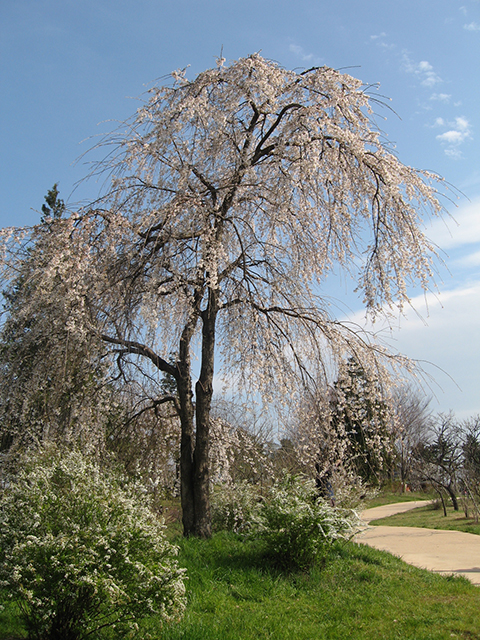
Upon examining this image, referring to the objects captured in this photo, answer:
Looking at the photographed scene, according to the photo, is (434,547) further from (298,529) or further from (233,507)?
(298,529)

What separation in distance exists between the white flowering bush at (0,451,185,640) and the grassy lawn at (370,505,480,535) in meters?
10.2

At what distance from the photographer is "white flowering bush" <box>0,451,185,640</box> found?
3141 millimetres

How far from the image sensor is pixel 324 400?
6793 mm

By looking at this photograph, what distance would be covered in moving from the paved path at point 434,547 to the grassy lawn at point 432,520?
0.86m

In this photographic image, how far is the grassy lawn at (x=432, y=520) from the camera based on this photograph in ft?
40.1

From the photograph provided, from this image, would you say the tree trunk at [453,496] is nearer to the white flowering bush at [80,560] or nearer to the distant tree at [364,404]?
the distant tree at [364,404]

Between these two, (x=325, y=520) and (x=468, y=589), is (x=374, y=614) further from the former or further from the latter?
A: (x=468, y=589)

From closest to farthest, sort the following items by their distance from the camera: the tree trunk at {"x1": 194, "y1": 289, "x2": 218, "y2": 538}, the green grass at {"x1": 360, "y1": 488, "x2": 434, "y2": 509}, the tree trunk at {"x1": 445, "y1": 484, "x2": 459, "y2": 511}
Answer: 1. the tree trunk at {"x1": 194, "y1": 289, "x2": 218, "y2": 538}
2. the tree trunk at {"x1": 445, "y1": 484, "x2": 459, "y2": 511}
3. the green grass at {"x1": 360, "y1": 488, "x2": 434, "y2": 509}

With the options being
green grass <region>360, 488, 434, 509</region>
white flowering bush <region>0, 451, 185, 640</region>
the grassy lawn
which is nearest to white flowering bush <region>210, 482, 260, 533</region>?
white flowering bush <region>0, 451, 185, 640</region>

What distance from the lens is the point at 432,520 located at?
14.4 meters

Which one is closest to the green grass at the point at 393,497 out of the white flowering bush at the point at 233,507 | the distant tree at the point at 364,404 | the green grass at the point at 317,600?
the white flowering bush at the point at 233,507

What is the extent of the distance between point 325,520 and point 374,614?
3.78ft

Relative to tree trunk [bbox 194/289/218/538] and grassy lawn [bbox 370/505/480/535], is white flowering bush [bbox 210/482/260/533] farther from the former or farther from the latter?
grassy lawn [bbox 370/505/480/535]

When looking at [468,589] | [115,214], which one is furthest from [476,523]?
[115,214]
